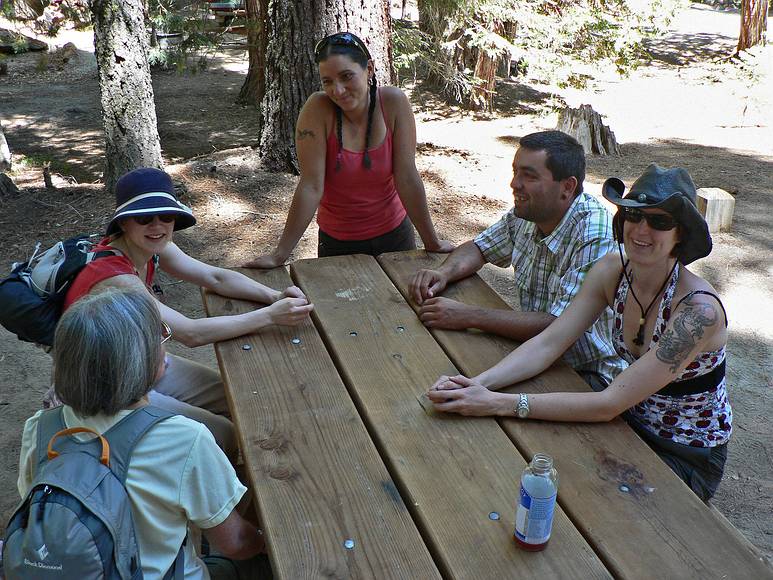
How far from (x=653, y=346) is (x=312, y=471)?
1.00m

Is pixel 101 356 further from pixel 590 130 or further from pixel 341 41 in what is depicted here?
pixel 590 130

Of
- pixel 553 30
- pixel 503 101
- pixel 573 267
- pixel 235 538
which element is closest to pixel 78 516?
pixel 235 538

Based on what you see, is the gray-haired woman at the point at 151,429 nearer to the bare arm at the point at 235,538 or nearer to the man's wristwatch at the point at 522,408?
the bare arm at the point at 235,538

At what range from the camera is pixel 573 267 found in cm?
262

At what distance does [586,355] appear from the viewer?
2615 mm

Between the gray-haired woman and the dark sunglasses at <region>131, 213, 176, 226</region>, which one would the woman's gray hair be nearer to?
the gray-haired woman

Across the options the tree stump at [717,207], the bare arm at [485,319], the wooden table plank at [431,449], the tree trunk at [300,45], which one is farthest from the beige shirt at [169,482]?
the tree stump at [717,207]

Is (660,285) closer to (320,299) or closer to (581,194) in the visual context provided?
(581,194)

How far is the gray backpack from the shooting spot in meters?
1.40

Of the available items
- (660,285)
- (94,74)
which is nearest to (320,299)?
(660,285)

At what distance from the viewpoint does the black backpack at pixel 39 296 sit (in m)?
2.17

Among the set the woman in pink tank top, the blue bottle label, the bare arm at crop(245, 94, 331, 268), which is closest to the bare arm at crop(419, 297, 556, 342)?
the woman in pink tank top

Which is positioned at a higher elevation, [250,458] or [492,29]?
[492,29]

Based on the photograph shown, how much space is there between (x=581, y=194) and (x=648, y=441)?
964 millimetres
